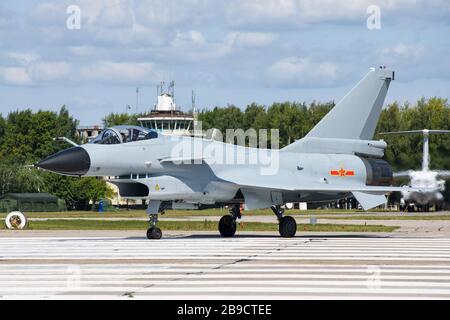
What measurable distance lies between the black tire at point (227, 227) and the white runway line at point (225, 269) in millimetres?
2594

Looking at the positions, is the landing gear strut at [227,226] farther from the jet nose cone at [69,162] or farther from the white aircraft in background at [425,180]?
the white aircraft in background at [425,180]

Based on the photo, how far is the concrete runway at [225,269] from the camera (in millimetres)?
12586

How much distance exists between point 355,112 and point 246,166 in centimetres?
370

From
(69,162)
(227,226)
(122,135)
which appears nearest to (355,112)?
(227,226)

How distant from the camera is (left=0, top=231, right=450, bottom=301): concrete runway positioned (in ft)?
41.3

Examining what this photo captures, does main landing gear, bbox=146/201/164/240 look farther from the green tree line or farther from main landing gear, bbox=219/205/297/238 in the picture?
the green tree line

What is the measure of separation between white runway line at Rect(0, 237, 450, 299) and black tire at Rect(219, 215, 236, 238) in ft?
8.51

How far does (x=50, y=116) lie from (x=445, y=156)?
58205 mm

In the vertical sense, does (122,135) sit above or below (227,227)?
above

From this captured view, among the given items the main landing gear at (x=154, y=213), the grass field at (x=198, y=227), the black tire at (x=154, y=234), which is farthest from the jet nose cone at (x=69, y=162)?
the grass field at (x=198, y=227)

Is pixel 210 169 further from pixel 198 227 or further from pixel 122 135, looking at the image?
pixel 198 227

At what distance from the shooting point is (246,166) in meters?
25.1

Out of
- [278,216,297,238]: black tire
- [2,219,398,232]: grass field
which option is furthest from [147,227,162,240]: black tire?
[2,219,398,232]: grass field

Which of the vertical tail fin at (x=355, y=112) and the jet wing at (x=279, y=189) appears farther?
the vertical tail fin at (x=355, y=112)
